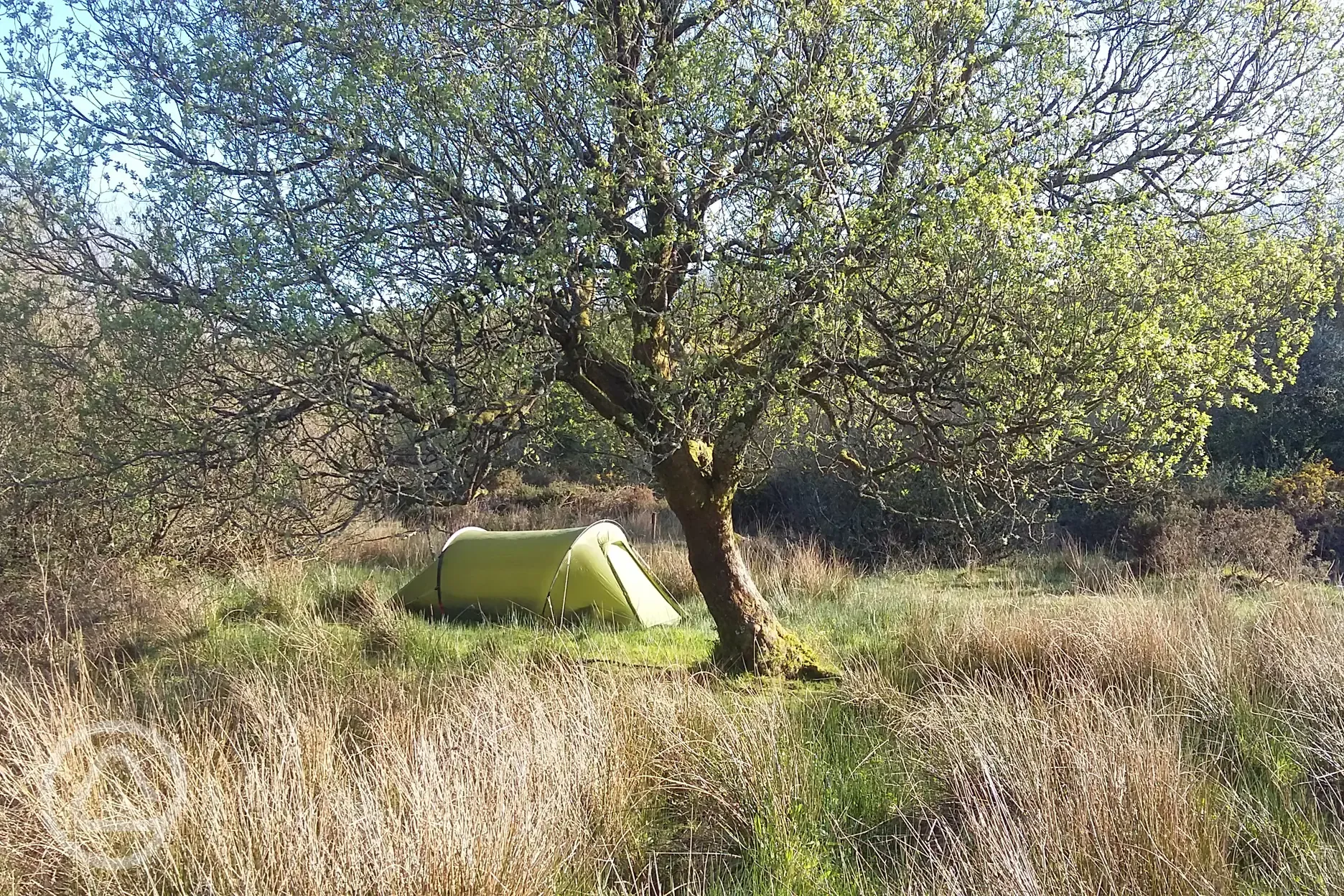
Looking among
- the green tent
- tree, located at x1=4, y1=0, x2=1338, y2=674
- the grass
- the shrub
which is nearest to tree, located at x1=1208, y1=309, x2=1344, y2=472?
the shrub

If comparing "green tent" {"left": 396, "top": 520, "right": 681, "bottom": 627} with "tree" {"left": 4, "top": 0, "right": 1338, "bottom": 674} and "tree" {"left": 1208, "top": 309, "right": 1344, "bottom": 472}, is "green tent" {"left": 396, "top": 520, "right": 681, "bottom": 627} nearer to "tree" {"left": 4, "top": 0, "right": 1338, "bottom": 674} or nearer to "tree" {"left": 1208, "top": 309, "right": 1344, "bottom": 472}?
"tree" {"left": 4, "top": 0, "right": 1338, "bottom": 674}

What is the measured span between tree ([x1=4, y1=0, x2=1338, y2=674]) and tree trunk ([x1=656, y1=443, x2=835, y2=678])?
3.59 ft

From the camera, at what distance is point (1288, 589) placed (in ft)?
28.6

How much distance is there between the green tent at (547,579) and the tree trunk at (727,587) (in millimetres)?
3023

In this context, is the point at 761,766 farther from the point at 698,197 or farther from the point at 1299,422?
the point at 1299,422

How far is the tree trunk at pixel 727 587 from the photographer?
735cm

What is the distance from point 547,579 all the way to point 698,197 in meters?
6.44

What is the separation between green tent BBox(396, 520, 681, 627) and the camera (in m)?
11.0

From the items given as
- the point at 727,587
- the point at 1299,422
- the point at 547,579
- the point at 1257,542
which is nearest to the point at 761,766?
the point at 727,587

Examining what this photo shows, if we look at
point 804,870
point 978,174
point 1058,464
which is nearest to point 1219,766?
point 1058,464

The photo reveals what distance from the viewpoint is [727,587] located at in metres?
7.64

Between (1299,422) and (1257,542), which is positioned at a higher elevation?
(1299,422)

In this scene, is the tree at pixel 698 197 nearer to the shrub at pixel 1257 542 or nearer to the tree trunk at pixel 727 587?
the tree trunk at pixel 727 587

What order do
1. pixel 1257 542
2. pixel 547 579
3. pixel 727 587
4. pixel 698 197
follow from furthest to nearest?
pixel 1257 542, pixel 547 579, pixel 727 587, pixel 698 197
